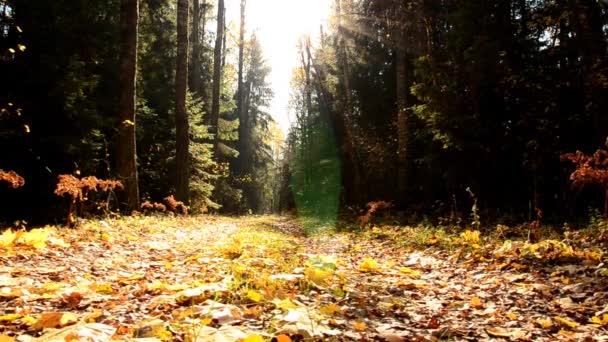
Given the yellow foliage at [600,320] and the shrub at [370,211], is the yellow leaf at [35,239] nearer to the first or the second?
the yellow foliage at [600,320]

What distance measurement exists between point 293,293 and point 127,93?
819 cm

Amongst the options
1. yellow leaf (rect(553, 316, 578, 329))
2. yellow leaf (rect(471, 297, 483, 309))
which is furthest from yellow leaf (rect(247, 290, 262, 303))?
yellow leaf (rect(553, 316, 578, 329))

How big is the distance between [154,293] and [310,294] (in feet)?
4.16

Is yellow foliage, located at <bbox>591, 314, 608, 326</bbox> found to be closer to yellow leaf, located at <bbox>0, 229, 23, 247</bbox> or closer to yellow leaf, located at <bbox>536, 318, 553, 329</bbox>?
yellow leaf, located at <bbox>536, 318, 553, 329</bbox>

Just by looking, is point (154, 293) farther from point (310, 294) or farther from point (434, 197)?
point (434, 197)

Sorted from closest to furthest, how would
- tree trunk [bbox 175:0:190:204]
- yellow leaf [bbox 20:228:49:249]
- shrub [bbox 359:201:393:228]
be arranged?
yellow leaf [bbox 20:228:49:249] → shrub [bbox 359:201:393:228] → tree trunk [bbox 175:0:190:204]

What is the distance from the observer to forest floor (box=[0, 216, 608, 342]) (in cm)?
232

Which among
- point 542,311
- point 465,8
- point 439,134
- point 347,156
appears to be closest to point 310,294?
point 542,311

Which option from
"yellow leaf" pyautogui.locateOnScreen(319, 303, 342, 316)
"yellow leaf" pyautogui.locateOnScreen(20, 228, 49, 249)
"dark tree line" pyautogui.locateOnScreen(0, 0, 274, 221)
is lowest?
"yellow leaf" pyautogui.locateOnScreen(319, 303, 342, 316)

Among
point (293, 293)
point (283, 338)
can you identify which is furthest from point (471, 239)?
point (283, 338)

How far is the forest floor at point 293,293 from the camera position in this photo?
2.32m

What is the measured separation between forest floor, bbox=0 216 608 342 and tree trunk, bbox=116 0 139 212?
3.68m

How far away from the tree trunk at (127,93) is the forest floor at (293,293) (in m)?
3.68

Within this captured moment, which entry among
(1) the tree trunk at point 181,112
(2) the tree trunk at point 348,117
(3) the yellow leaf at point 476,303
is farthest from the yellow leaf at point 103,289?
(2) the tree trunk at point 348,117
